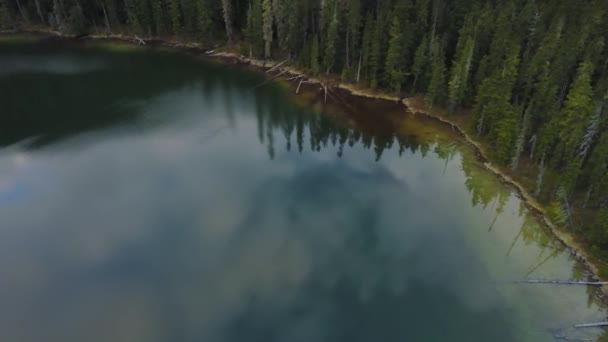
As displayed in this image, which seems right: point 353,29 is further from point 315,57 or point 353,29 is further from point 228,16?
point 228,16

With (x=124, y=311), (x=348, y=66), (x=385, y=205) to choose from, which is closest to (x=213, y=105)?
(x=348, y=66)

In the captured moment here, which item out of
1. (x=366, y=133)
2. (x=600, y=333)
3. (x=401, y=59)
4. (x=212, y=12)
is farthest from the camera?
(x=212, y=12)

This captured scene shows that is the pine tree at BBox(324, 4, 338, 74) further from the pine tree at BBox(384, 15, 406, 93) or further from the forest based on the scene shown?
the pine tree at BBox(384, 15, 406, 93)

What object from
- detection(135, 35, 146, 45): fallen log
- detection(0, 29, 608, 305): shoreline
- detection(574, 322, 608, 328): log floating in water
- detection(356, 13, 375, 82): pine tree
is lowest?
detection(574, 322, 608, 328): log floating in water

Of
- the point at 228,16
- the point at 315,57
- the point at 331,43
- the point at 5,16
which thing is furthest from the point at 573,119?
the point at 5,16

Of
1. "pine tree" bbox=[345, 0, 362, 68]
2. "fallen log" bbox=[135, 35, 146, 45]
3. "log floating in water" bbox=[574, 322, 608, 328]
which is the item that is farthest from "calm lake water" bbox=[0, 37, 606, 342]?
"fallen log" bbox=[135, 35, 146, 45]

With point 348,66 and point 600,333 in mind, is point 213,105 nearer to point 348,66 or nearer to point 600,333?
point 348,66
